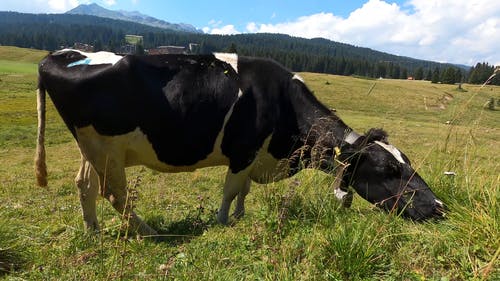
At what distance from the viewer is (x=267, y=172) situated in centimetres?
704

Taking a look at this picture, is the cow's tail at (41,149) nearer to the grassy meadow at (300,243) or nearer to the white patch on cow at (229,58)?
the grassy meadow at (300,243)

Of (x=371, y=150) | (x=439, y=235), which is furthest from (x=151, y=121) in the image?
(x=439, y=235)

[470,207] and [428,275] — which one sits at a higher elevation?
[470,207]

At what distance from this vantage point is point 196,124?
6387mm

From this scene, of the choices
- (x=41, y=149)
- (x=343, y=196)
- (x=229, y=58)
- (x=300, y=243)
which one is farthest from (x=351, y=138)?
(x=41, y=149)

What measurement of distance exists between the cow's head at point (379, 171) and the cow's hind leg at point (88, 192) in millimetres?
3981

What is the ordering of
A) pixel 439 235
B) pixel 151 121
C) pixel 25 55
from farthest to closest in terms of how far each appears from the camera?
1. pixel 25 55
2. pixel 151 121
3. pixel 439 235

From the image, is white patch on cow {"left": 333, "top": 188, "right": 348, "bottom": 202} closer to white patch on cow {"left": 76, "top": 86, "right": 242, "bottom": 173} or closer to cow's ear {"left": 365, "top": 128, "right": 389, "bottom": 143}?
cow's ear {"left": 365, "top": 128, "right": 389, "bottom": 143}

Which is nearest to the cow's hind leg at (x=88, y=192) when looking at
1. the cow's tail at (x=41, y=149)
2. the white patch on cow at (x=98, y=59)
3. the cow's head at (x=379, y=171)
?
the cow's tail at (x=41, y=149)

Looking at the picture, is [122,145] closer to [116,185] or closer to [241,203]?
[116,185]

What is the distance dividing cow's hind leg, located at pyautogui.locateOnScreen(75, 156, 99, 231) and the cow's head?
3.98 m

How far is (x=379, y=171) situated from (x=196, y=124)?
9.12ft

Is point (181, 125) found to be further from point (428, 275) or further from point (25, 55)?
point (25, 55)

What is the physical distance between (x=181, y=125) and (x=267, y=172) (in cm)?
166
